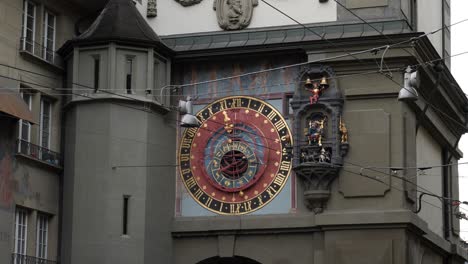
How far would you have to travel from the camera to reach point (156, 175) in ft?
110

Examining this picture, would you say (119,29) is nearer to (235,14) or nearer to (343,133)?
(235,14)

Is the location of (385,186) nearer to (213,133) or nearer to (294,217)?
(294,217)

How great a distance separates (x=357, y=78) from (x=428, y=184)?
4.85m

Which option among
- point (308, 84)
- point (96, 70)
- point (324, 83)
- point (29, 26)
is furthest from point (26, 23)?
point (324, 83)

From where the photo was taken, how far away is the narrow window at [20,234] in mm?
31672

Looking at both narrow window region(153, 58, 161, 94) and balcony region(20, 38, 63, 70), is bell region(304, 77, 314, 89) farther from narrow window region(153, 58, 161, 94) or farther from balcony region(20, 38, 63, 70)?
balcony region(20, 38, 63, 70)

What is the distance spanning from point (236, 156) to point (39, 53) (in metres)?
5.56

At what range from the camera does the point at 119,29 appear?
3356cm

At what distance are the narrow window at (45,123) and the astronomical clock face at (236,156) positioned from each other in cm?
346

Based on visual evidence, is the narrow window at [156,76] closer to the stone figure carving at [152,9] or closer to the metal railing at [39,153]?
the stone figure carving at [152,9]

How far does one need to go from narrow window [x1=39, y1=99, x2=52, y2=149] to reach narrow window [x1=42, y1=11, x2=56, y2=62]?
3.72 ft

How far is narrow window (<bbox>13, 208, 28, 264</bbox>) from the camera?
31.7m

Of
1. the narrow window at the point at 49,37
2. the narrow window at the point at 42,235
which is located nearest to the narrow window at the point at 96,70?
the narrow window at the point at 49,37

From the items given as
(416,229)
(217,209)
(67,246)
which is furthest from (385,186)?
(67,246)
